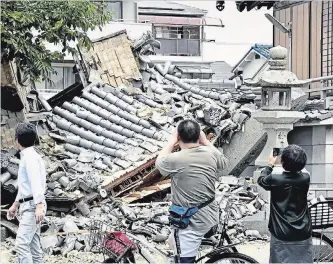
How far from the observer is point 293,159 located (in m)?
5.53

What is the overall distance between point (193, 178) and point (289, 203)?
887 mm

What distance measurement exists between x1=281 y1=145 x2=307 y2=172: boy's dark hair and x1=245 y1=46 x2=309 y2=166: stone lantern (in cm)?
527

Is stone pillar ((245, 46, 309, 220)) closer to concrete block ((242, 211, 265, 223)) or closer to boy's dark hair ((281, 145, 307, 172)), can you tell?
concrete block ((242, 211, 265, 223))

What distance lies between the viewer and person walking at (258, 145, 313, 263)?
5.54 meters

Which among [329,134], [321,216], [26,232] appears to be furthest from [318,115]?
[26,232]

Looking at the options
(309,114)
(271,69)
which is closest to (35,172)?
(271,69)

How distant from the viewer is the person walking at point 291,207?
5.54 metres

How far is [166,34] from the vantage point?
29.4 meters

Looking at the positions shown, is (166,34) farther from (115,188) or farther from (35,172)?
(35,172)

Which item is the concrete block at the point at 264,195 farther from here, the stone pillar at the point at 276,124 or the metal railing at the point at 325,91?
the metal railing at the point at 325,91

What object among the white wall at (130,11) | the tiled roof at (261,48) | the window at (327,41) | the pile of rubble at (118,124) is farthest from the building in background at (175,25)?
the window at (327,41)

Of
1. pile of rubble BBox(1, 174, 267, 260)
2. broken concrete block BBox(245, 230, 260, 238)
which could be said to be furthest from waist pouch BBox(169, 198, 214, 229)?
broken concrete block BBox(245, 230, 260, 238)

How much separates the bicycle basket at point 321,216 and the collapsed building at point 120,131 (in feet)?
13.2

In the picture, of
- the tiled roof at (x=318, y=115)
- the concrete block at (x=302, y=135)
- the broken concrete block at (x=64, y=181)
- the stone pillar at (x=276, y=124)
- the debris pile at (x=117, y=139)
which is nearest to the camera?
the stone pillar at (x=276, y=124)
